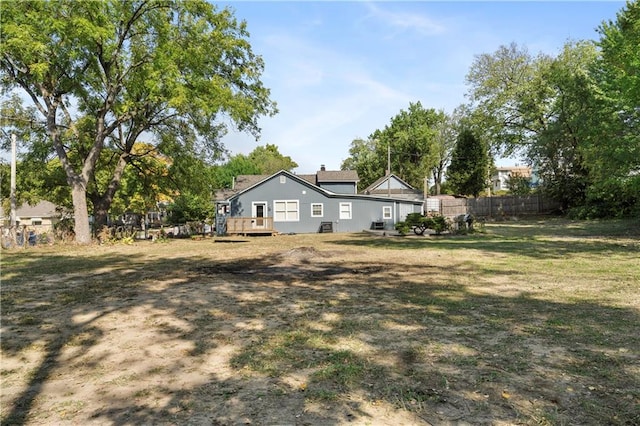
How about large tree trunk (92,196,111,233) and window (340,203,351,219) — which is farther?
window (340,203,351,219)

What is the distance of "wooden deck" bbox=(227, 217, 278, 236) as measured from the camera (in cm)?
2636

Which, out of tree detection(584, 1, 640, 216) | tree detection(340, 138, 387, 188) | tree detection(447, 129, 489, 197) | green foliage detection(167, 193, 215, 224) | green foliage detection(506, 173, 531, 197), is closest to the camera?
tree detection(584, 1, 640, 216)

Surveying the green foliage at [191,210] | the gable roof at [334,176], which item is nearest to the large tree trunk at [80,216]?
the green foliage at [191,210]

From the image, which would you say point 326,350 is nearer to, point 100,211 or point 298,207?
point 100,211

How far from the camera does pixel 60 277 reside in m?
9.62

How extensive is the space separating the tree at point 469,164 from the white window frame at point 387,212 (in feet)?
73.8

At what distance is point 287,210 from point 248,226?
11.2 feet

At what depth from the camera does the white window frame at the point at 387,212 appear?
99.0ft

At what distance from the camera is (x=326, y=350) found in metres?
4.30

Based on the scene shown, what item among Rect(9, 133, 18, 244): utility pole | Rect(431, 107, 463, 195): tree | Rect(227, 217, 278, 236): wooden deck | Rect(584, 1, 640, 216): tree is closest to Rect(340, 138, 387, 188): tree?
Rect(431, 107, 463, 195): tree

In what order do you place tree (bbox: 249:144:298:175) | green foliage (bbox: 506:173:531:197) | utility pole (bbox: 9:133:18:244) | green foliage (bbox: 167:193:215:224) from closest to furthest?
1. utility pole (bbox: 9:133:18:244)
2. green foliage (bbox: 167:193:215:224)
3. green foliage (bbox: 506:173:531:197)
4. tree (bbox: 249:144:298:175)

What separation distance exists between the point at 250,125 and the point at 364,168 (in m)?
39.3

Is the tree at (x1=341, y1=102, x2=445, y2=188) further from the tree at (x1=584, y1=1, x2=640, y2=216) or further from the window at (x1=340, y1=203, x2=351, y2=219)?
the tree at (x1=584, y1=1, x2=640, y2=216)

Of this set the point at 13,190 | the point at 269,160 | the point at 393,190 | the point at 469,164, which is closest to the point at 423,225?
the point at 13,190
